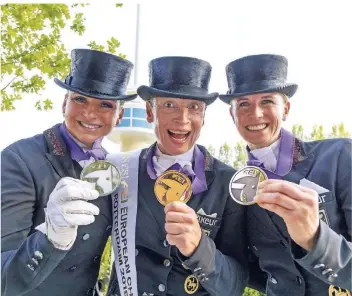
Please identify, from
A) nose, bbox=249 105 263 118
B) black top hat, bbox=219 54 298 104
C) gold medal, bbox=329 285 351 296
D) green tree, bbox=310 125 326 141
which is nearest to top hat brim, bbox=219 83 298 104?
black top hat, bbox=219 54 298 104

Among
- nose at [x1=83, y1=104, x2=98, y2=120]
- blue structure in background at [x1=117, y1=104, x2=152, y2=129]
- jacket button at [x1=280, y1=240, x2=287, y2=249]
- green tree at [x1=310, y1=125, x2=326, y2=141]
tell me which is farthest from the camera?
green tree at [x1=310, y1=125, x2=326, y2=141]

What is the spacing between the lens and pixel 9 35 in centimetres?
529

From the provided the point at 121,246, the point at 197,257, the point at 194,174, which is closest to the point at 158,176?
the point at 194,174

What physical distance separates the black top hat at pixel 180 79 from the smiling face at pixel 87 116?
285 mm

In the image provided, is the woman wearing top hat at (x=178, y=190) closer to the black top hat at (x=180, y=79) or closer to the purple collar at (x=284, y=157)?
the black top hat at (x=180, y=79)

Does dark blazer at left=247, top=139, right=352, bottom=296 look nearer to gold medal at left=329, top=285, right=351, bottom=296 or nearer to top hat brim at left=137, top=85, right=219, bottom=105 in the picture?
gold medal at left=329, top=285, right=351, bottom=296

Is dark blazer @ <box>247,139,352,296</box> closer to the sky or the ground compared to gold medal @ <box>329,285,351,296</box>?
closer to the sky

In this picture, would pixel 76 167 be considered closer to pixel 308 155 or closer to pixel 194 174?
pixel 194 174

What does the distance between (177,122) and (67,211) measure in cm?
99

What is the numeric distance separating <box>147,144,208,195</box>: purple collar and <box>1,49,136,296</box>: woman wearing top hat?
1.21ft

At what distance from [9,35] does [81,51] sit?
224 cm

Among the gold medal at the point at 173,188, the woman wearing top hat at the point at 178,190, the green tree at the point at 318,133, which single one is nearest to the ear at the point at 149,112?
the woman wearing top hat at the point at 178,190

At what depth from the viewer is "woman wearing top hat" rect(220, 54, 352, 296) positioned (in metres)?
2.62

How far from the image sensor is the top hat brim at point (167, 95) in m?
3.18
